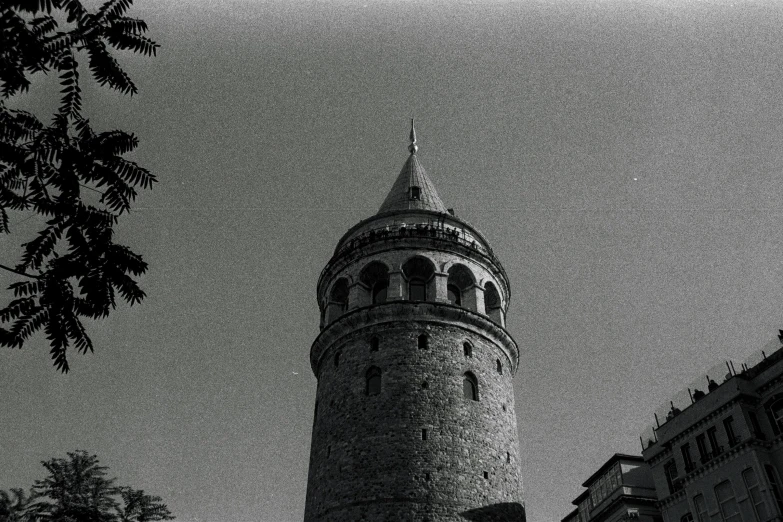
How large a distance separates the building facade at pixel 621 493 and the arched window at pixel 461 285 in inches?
422

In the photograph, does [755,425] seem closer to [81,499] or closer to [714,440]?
[714,440]

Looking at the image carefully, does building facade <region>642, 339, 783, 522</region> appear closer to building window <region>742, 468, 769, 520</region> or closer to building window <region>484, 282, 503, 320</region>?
building window <region>742, 468, 769, 520</region>

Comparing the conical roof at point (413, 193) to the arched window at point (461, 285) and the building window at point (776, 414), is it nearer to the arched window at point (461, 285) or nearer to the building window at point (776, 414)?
the arched window at point (461, 285)

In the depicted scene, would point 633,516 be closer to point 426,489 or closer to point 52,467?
point 426,489

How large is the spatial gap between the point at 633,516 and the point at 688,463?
4857 mm

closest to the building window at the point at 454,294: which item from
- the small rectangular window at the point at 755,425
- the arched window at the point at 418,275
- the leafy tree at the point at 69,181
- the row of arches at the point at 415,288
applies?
the row of arches at the point at 415,288

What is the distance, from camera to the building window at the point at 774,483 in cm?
2330

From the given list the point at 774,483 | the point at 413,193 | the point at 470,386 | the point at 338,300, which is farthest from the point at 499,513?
the point at 413,193

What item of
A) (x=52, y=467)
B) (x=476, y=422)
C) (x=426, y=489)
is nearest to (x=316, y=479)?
(x=426, y=489)

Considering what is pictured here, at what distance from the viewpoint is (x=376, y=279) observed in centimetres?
3684

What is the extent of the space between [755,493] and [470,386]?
1226cm

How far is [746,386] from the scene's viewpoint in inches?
1035

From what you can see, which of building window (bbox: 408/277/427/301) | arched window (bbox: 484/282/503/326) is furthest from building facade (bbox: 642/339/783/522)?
building window (bbox: 408/277/427/301)

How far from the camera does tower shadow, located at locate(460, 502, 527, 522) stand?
1085 inches
